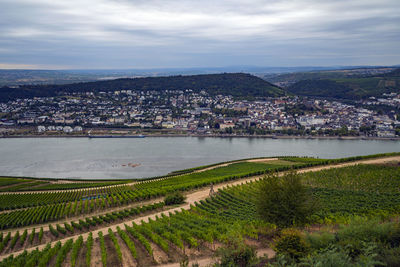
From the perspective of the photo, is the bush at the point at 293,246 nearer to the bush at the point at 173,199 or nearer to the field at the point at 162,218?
the field at the point at 162,218

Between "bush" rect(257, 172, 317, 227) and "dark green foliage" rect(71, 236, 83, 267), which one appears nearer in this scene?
"dark green foliage" rect(71, 236, 83, 267)

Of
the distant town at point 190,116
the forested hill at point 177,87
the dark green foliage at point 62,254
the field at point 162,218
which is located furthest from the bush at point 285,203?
the forested hill at point 177,87

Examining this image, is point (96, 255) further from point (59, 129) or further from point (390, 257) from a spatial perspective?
point (59, 129)

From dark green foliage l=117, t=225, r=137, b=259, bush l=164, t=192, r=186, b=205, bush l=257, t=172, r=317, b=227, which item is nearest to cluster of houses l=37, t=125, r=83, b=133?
bush l=164, t=192, r=186, b=205

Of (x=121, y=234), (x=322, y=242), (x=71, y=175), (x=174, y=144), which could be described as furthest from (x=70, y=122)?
(x=322, y=242)

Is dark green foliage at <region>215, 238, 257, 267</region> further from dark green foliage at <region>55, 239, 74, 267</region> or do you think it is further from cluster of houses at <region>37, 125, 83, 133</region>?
cluster of houses at <region>37, 125, 83, 133</region>

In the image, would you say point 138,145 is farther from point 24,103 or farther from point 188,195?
point 24,103
